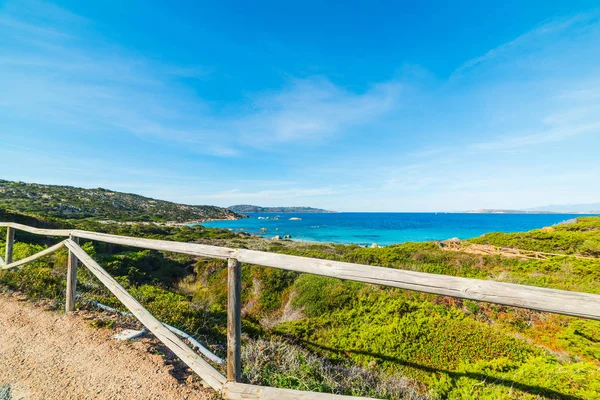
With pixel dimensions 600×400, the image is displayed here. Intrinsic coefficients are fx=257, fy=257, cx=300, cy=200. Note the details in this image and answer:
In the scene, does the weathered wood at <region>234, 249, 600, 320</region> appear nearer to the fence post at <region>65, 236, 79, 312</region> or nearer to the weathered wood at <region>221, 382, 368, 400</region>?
the weathered wood at <region>221, 382, 368, 400</region>

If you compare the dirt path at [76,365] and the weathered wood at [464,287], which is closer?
the weathered wood at [464,287]

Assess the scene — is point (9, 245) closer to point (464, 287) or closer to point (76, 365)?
point (76, 365)

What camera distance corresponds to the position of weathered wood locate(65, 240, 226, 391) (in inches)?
103

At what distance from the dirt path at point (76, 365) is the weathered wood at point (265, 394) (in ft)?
1.47

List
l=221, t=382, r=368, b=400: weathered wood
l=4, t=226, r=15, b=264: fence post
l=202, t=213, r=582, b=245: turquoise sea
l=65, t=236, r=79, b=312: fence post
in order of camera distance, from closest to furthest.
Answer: l=221, t=382, r=368, b=400: weathered wood < l=65, t=236, r=79, b=312: fence post < l=4, t=226, r=15, b=264: fence post < l=202, t=213, r=582, b=245: turquoise sea

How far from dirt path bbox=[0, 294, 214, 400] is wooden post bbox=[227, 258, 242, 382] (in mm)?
464

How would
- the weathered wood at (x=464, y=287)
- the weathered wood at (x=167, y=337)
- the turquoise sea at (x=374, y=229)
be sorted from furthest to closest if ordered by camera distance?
1. the turquoise sea at (x=374, y=229)
2. the weathered wood at (x=167, y=337)
3. the weathered wood at (x=464, y=287)

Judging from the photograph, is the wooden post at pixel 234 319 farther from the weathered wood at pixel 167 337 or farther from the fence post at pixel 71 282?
the fence post at pixel 71 282

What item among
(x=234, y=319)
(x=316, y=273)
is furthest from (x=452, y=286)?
(x=234, y=319)

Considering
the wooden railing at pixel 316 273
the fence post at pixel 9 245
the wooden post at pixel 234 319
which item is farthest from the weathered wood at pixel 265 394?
the fence post at pixel 9 245

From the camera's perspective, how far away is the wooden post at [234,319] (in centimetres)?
249

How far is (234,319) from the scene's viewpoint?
254cm

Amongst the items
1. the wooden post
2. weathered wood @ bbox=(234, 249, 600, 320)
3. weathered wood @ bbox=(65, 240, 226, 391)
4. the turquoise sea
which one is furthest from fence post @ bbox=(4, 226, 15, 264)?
the turquoise sea

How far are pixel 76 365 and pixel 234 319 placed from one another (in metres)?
2.18
